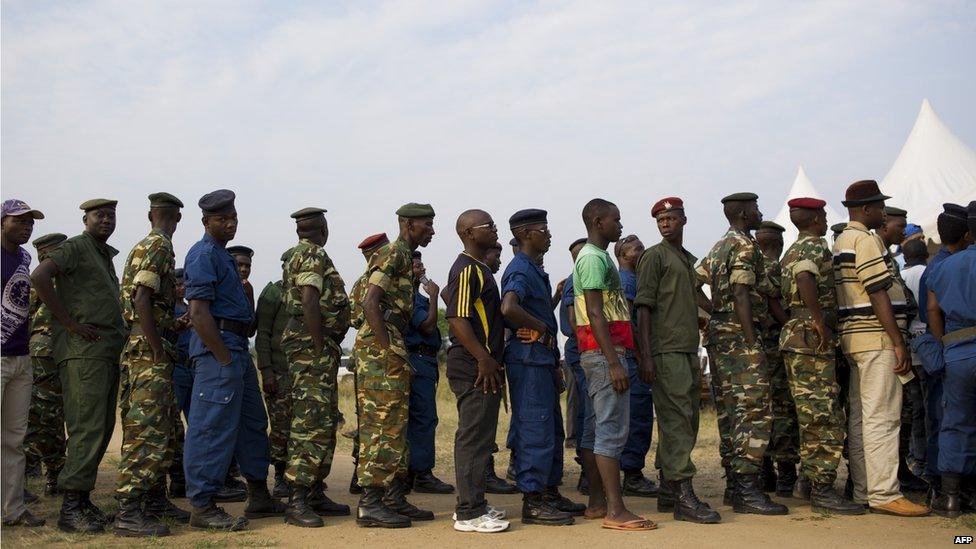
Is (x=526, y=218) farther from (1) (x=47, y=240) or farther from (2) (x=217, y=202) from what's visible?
(1) (x=47, y=240)

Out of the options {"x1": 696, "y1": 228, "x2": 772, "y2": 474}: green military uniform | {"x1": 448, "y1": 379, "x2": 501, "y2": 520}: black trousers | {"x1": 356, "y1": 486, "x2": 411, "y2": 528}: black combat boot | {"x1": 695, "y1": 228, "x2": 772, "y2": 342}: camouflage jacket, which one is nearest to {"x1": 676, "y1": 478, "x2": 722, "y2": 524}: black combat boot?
{"x1": 696, "y1": 228, "x2": 772, "y2": 474}: green military uniform

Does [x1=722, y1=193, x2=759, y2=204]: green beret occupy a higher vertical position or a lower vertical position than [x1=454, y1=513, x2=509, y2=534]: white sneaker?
higher

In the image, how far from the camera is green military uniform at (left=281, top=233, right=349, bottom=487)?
20.9 ft

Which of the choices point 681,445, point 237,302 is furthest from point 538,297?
point 237,302

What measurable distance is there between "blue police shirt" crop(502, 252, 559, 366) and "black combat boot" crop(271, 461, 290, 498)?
2.39 metres

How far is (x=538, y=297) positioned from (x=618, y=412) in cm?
97

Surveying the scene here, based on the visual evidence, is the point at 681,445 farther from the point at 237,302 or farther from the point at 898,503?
the point at 237,302

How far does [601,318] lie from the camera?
237 inches

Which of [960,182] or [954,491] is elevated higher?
[960,182]

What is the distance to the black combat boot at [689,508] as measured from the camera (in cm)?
620

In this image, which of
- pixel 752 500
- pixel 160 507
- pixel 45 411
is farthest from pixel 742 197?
pixel 45 411

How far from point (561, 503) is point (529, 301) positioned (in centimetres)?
153

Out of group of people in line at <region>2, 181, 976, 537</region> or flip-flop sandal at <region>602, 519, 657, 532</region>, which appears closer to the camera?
flip-flop sandal at <region>602, 519, 657, 532</region>

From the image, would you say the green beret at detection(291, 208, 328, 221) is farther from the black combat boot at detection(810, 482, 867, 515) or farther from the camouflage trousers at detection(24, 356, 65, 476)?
the black combat boot at detection(810, 482, 867, 515)
